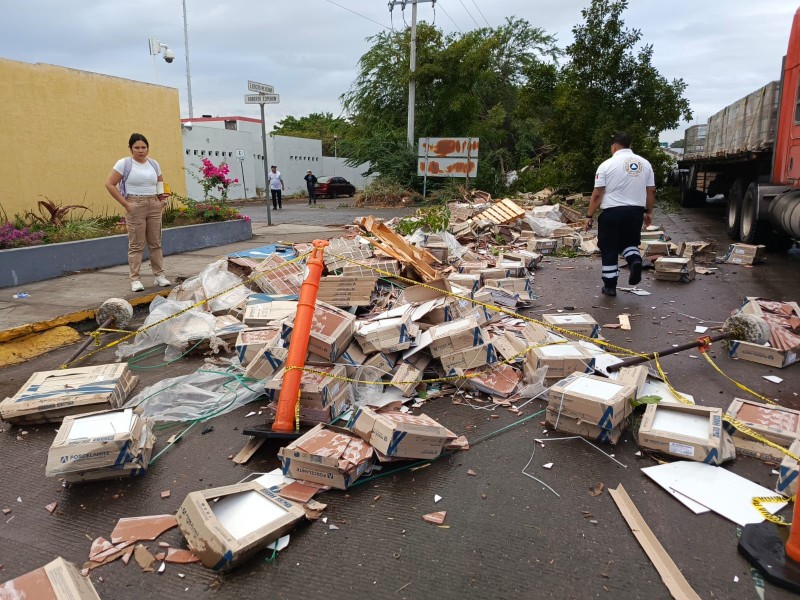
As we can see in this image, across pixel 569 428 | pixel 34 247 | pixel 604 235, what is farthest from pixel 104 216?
pixel 569 428

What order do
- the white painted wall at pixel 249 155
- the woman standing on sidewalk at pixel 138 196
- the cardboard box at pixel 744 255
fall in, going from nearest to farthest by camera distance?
the woman standing on sidewalk at pixel 138 196, the cardboard box at pixel 744 255, the white painted wall at pixel 249 155

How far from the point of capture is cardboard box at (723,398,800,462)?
3.18 meters

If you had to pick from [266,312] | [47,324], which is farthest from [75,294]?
[266,312]

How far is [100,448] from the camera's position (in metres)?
2.94

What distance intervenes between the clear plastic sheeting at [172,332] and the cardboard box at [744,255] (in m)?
8.45

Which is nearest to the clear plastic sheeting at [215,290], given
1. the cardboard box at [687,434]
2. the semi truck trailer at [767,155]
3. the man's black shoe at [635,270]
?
the cardboard box at [687,434]

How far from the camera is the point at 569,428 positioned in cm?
353

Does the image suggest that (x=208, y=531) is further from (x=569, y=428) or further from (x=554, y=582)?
(x=569, y=428)

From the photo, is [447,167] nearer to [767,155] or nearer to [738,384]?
[767,155]

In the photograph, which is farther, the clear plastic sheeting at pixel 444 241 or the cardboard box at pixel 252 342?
the clear plastic sheeting at pixel 444 241

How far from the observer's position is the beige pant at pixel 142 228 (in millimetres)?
6605

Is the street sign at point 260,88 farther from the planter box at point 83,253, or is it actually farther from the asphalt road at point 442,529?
the asphalt road at point 442,529

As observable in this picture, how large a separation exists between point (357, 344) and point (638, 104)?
18412 millimetres

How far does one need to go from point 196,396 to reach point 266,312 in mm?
1387
